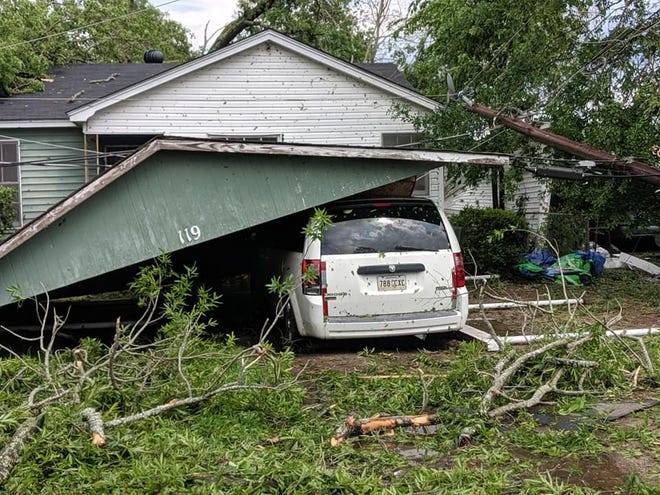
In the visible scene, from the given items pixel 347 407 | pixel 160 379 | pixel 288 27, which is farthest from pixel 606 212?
pixel 288 27

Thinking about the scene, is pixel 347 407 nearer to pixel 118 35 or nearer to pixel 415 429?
pixel 415 429

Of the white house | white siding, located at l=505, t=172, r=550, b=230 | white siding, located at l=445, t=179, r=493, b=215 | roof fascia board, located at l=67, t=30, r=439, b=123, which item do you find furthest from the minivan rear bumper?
white siding, located at l=445, t=179, r=493, b=215

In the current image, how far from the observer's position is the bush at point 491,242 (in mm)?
15039

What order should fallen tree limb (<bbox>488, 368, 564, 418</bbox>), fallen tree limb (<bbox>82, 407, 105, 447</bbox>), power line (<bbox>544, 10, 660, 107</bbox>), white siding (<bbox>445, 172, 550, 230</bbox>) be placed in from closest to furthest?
fallen tree limb (<bbox>82, 407, 105, 447</bbox>), fallen tree limb (<bbox>488, 368, 564, 418</bbox>), power line (<bbox>544, 10, 660, 107</bbox>), white siding (<bbox>445, 172, 550, 230</bbox>)

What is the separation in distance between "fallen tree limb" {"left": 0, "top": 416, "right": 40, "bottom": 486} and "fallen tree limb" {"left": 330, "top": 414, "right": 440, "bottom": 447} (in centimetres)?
196

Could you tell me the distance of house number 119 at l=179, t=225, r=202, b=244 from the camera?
755 cm

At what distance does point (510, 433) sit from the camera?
194 inches

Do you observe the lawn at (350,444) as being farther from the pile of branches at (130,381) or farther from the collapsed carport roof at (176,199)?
the collapsed carport roof at (176,199)

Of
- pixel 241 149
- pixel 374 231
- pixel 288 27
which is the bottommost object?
pixel 374 231

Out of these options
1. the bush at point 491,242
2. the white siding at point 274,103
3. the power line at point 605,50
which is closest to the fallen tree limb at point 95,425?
the power line at point 605,50

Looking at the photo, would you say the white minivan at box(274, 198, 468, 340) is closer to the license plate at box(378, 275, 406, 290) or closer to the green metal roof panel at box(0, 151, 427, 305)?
the license plate at box(378, 275, 406, 290)

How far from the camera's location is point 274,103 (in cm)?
1548

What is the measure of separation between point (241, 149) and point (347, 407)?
3175 millimetres

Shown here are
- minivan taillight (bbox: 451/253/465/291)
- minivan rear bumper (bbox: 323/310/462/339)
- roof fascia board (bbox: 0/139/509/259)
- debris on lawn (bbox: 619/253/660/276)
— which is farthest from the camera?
debris on lawn (bbox: 619/253/660/276)
